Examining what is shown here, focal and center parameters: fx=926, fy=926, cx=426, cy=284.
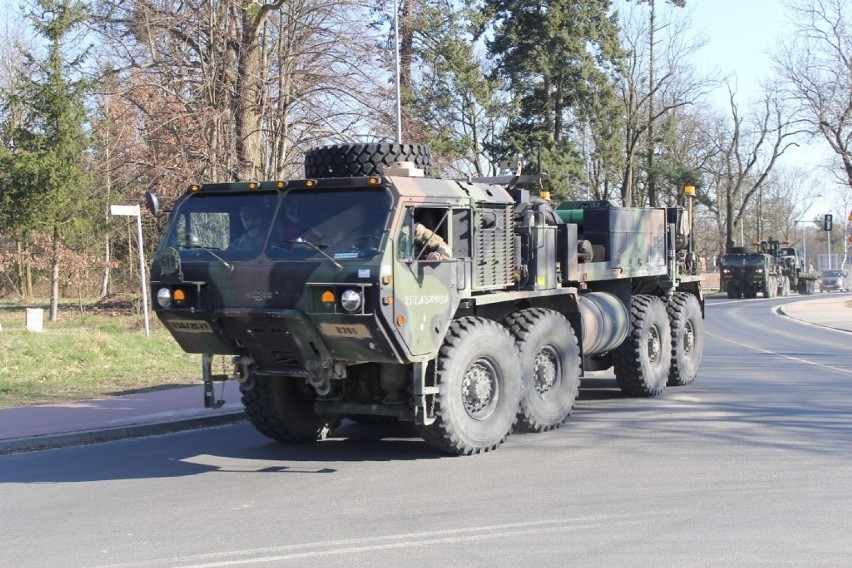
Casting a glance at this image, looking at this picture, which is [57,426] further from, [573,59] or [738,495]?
[573,59]

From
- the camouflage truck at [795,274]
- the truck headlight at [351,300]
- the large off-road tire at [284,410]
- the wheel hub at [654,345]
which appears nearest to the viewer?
the truck headlight at [351,300]

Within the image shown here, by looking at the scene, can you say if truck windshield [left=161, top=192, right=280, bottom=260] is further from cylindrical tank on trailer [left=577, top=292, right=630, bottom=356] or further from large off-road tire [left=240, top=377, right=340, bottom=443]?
cylindrical tank on trailer [left=577, top=292, right=630, bottom=356]

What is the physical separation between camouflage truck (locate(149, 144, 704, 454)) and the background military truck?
41.3 meters

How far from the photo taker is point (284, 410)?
373 inches

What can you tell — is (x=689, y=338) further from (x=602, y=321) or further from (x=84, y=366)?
(x=84, y=366)

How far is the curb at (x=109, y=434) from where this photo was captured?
9.65 meters

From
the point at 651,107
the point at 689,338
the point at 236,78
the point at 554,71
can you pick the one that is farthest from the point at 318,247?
the point at 651,107

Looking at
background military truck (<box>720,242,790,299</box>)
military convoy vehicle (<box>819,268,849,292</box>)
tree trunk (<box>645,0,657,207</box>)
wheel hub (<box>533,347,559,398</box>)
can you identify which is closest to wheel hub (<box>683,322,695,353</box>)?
wheel hub (<box>533,347,559,398</box>)

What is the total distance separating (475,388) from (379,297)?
165cm

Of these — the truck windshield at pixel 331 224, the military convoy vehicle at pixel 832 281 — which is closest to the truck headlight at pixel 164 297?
the truck windshield at pixel 331 224

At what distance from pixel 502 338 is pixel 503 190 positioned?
62.8 inches

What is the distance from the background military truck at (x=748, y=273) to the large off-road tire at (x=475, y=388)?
42876 millimetres

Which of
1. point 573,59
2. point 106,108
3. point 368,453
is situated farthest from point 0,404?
point 573,59

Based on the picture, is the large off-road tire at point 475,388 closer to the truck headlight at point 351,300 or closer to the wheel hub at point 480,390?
the wheel hub at point 480,390
